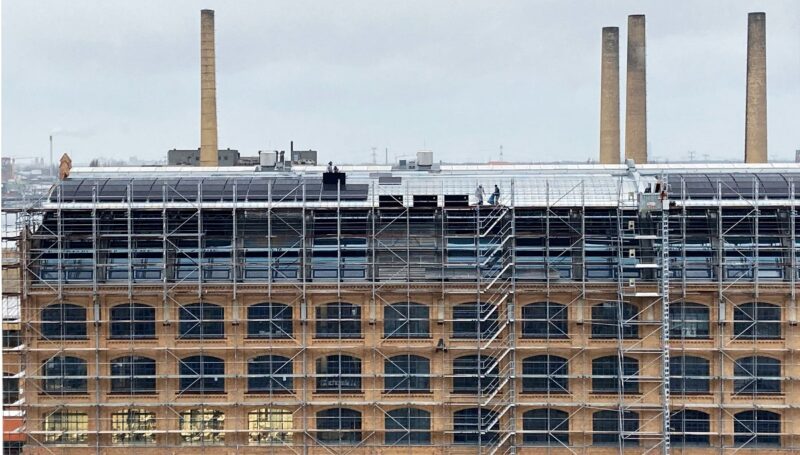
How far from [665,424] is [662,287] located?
6.31 meters

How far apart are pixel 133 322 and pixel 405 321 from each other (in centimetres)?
1274

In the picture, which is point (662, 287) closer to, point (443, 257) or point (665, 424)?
point (665, 424)

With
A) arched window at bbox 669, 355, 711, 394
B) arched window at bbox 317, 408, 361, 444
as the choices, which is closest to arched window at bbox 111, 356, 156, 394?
arched window at bbox 317, 408, 361, 444

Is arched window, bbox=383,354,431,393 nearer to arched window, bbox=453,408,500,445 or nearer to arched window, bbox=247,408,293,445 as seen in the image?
arched window, bbox=453,408,500,445

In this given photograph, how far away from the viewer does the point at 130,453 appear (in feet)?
207

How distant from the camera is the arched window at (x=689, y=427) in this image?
6209cm

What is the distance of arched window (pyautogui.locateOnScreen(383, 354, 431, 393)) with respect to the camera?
205 ft

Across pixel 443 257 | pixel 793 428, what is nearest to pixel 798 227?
pixel 793 428

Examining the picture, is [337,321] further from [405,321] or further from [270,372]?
[270,372]

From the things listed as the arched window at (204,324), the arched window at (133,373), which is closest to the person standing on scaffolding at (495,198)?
the arched window at (204,324)

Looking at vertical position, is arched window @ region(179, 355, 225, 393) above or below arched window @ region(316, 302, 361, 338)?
below

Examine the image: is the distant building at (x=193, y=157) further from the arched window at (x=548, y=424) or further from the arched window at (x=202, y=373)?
the arched window at (x=548, y=424)

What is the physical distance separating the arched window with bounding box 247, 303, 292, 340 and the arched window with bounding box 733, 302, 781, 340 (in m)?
20.8

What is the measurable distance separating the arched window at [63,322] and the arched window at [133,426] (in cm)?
424
